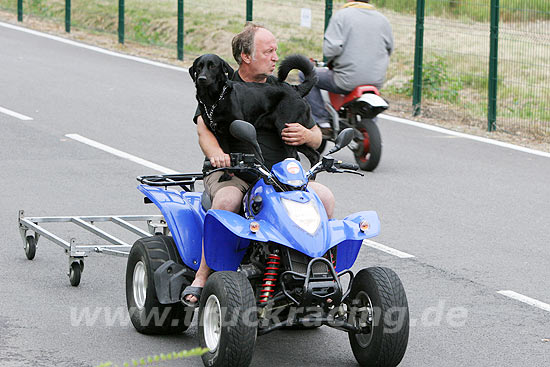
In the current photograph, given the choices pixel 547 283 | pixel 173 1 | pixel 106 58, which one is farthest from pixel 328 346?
pixel 173 1

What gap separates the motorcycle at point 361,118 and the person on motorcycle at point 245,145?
4.98 meters

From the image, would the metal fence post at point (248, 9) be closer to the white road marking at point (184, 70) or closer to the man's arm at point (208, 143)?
the white road marking at point (184, 70)

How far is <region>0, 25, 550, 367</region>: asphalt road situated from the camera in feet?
21.1

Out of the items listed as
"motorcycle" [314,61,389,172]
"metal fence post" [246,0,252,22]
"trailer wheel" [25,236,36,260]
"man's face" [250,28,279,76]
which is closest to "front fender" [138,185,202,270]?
"man's face" [250,28,279,76]

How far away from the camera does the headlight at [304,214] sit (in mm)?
5738

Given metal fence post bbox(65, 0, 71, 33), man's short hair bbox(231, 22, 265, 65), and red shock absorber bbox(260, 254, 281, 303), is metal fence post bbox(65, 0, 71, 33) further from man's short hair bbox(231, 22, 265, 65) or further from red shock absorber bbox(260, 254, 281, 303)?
red shock absorber bbox(260, 254, 281, 303)

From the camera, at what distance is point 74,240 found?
23.9ft

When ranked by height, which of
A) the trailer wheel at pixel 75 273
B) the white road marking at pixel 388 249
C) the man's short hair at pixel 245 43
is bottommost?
the white road marking at pixel 388 249

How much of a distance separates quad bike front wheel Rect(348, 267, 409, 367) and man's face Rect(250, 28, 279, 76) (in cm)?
136

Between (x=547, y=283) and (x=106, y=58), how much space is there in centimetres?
1234

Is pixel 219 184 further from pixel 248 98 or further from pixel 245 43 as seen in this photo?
pixel 245 43

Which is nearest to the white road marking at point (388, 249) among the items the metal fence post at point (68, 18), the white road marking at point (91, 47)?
the white road marking at point (91, 47)

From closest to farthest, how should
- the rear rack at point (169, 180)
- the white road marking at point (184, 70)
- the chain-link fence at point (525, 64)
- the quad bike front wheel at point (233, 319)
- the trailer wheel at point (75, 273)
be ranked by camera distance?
the quad bike front wheel at point (233, 319), the rear rack at point (169, 180), the trailer wheel at point (75, 273), the white road marking at point (184, 70), the chain-link fence at point (525, 64)

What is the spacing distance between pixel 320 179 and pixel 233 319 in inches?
229
